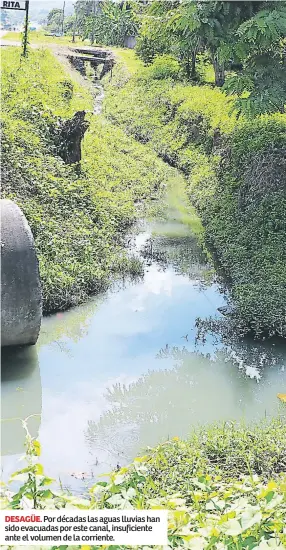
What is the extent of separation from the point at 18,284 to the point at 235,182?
573 centimetres

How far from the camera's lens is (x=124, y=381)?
6.48 m

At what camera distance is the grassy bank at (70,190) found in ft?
26.9

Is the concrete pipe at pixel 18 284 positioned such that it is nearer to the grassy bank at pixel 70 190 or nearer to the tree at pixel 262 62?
the grassy bank at pixel 70 190

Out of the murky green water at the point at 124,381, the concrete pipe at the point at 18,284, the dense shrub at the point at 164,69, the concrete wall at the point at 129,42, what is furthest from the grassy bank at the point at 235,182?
the concrete wall at the point at 129,42

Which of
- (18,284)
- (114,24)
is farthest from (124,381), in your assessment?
(114,24)

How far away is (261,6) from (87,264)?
4663mm

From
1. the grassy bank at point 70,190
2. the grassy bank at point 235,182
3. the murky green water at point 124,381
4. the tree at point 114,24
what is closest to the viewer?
the murky green water at point 124,381

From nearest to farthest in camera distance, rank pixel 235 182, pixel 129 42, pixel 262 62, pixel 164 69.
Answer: pixel 262 62 → pixel 235 182 → pixel 164 69 → pixel 129 42

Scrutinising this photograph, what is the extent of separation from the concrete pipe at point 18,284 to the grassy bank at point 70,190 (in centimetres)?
121

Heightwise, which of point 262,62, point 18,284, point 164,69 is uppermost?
point 164,69

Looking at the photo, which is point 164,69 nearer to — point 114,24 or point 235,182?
point 235,182

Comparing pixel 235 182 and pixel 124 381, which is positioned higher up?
pixel 235 182

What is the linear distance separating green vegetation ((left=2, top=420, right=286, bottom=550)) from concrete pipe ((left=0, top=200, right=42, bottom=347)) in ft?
6.65

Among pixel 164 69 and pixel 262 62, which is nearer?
pixel 262 62
